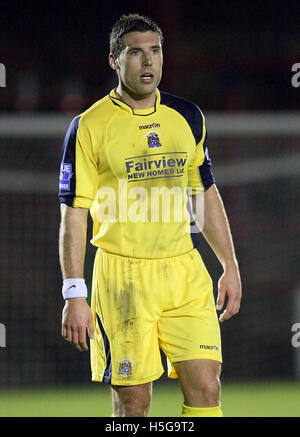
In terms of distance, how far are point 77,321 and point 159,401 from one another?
2790 mm

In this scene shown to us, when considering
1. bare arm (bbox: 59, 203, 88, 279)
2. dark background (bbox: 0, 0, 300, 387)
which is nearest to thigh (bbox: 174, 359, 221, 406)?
bare arm (bbox: 59, 203, 88, 279)

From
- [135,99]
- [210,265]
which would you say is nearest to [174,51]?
[210,265]

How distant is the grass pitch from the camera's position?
5355 mm

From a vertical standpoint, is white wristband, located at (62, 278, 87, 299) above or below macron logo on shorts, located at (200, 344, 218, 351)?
above

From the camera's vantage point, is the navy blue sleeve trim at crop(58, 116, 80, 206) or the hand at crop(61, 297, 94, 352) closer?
the hand at crop(61, 297, 94, 352)

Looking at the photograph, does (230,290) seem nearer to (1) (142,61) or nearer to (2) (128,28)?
(1) (142,61)

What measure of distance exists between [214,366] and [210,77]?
21.1 feet

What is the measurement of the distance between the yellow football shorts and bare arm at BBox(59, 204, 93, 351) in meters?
0.13

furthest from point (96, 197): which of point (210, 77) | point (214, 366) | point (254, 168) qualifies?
point (210, 77)

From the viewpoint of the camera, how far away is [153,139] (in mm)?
3336

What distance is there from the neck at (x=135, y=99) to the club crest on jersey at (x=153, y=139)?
12 cm

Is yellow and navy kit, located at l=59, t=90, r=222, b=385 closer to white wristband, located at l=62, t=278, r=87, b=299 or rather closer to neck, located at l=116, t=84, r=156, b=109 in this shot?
neck, located at l=116, t=84, r=156, b=109
